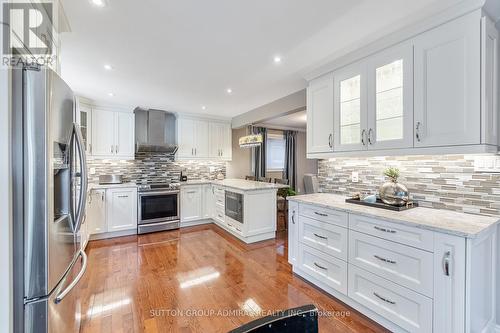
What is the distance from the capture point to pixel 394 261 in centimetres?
167

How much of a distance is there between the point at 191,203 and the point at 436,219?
156 inches

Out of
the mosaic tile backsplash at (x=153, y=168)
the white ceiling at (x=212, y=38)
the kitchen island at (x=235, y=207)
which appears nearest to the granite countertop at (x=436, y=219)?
the white ceiling at (x=212, y=38)

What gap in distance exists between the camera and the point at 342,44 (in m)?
2.12

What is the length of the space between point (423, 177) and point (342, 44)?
1.44 meters

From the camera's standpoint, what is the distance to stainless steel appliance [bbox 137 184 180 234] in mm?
4082

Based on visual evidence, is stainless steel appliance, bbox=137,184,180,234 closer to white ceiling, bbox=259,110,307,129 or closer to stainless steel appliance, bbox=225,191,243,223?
stainless steel appliance, bbox=225,191,243,223

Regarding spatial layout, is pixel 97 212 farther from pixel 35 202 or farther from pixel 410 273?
pixel 410 273

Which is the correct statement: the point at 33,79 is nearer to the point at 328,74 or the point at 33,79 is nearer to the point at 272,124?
the point at 328,74

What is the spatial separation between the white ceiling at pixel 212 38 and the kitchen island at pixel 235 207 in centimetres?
169

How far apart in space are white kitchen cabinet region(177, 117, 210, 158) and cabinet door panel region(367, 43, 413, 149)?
3.75 metres

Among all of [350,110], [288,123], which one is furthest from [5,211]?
[288,123]

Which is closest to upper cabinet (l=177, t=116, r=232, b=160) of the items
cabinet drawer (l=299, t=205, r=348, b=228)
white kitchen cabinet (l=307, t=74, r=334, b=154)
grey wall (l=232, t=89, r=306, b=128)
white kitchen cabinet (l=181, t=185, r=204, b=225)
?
grey wall (l=232, t=89, r=306, b=128)

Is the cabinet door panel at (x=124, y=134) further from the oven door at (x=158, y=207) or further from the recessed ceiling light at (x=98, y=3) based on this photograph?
the recessed ceiling light at (x=98, y=3)

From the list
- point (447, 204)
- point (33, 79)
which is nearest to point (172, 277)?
point (33, 79)
